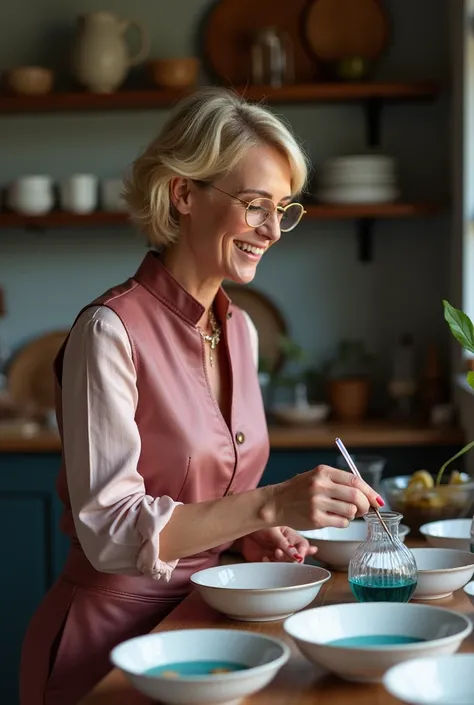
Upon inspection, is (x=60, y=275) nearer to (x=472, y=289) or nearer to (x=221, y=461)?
(x=472, y=289)

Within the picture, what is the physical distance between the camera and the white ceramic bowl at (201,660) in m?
1.04

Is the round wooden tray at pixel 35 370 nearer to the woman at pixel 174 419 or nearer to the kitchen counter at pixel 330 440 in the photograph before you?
the kitchen counter at pixel 330 440

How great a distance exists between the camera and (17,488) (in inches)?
132

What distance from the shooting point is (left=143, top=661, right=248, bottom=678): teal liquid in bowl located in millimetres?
1131

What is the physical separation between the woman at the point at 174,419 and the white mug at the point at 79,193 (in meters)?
1.84

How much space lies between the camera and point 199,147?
178 centimetres

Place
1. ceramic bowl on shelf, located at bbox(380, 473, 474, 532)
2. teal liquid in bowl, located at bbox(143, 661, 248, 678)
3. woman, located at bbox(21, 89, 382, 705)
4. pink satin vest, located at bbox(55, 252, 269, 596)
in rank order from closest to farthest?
teal liquid in bowl, located at bbox(143, 661, 248, 678) < woman, located at bbox(21, 89, 382, 705) < pink satin vest, located at bbox(55, 252, 269, 596) < ceramic bowl on shelf, located at bbox(380, 473, 474, 532)

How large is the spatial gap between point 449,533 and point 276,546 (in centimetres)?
30

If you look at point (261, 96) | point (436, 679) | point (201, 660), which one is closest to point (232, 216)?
point (201, 660)

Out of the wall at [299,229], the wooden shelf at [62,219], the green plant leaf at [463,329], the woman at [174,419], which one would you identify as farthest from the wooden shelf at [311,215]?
the green plant leaf at [463,329]

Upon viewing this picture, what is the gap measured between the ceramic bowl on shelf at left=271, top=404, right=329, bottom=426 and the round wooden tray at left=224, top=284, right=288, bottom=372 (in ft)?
1.05

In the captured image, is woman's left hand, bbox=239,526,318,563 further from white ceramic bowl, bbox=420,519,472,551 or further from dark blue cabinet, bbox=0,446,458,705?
dark blue cabinet, bbox=0,446,458,705

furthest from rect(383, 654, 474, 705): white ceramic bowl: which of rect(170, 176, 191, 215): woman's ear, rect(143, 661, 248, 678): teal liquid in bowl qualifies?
rect(170, 176, 191, 215): woman's ear

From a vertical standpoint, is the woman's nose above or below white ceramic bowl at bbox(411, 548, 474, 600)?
above
